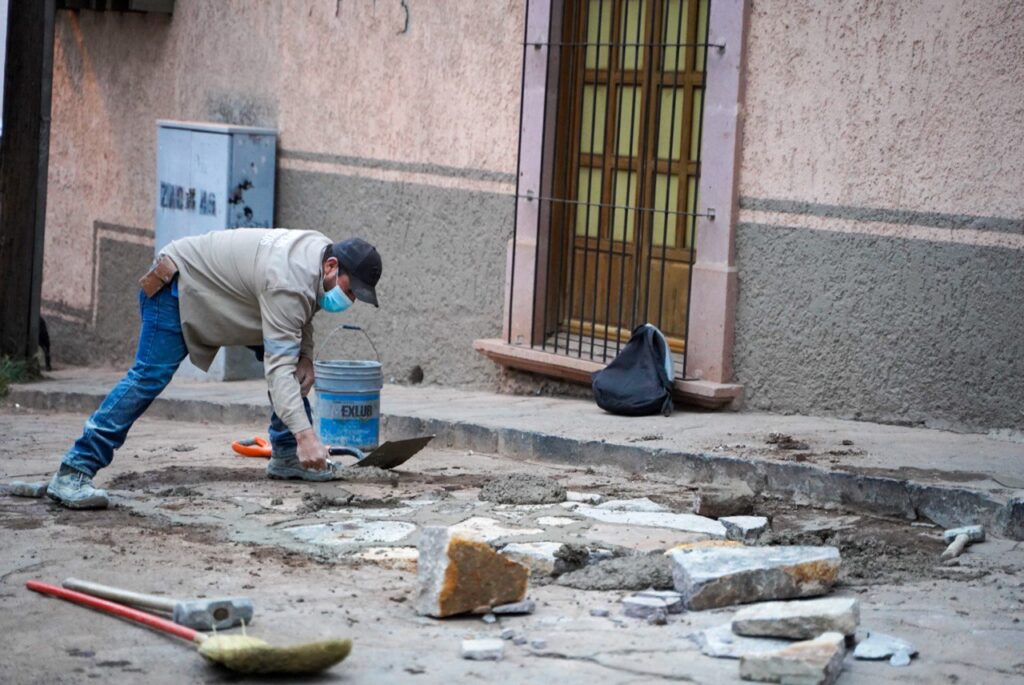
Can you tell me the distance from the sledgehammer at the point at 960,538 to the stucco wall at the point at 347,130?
4450mm

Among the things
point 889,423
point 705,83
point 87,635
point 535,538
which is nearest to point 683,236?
point 705,83

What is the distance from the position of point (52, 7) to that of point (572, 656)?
8.53m

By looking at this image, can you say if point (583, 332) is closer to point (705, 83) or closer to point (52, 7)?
point (705, 83)

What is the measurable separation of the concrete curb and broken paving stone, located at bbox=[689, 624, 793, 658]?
2.03 metres

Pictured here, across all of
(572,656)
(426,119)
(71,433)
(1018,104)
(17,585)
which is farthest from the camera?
(426,119)

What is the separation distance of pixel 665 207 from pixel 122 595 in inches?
200

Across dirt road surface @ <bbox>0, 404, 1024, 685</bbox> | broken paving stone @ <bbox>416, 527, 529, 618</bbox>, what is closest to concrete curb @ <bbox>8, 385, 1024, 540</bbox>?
dirt road surface @ <bbox>0, 404, 1024, 685</bbox>

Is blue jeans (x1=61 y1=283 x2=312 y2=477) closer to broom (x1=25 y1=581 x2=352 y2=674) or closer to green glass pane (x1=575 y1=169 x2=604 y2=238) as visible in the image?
broom (x1=25 y1=581 x2=352 y2=674)

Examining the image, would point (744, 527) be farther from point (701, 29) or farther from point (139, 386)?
point (701, 29)

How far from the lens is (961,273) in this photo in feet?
25.9

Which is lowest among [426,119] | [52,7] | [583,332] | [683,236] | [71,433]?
[71,433]

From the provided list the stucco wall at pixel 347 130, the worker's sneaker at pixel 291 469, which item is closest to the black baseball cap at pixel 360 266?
the worker's sneaker at pixel 291 469

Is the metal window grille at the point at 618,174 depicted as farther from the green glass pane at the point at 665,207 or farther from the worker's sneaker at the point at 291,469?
the worker's sneaker at the point at 291,469

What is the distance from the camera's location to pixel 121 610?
16.0 feet
